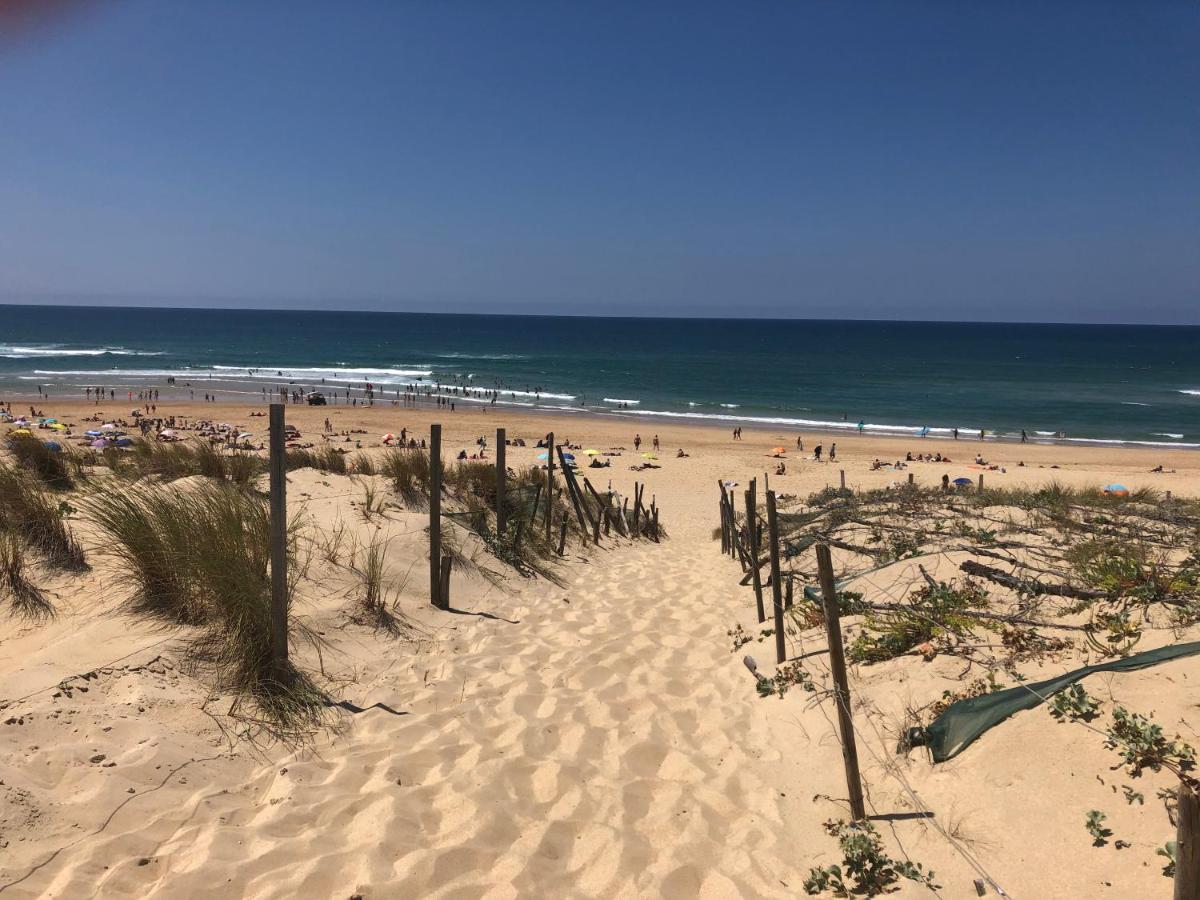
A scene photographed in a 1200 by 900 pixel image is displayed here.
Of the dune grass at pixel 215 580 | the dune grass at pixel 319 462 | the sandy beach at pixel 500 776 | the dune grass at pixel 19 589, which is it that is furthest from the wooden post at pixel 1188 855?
the dune grass at pixel 319 462

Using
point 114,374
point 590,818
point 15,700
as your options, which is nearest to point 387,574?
point 15,700

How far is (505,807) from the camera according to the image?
12.8 feet

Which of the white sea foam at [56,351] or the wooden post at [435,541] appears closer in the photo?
the wooden post at [435,541]

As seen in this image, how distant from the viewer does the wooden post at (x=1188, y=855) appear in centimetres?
208

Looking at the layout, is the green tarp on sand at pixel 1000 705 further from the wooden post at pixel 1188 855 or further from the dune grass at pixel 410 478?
the dune grass at pixel 410 478

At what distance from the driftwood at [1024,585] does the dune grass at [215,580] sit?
5808 mm

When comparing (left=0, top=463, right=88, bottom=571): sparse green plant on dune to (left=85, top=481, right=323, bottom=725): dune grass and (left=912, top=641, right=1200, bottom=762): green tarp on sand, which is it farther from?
(left=912, top=641, right=1200, bottom=762): green tarp on sand

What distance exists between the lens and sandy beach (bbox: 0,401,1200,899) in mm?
3195

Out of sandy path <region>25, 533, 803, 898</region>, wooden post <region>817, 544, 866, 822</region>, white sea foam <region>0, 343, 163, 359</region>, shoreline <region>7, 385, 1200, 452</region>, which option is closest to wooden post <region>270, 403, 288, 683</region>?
sandy path <region>25, 533, 803, 898</region>

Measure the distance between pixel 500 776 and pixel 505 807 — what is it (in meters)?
0.31

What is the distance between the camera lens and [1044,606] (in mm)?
5711

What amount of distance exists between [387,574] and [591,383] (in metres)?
53.5

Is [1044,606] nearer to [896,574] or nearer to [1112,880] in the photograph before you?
[896,574]

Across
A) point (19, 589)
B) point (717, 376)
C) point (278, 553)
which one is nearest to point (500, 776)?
point (278, 553)
